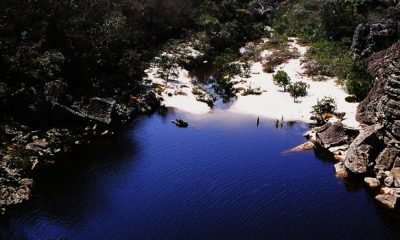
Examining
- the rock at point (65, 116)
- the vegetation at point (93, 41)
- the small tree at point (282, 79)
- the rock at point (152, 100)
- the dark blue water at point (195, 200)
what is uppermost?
the vegetation at point (93, 41)

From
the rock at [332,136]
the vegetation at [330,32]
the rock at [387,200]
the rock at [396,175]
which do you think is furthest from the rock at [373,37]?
the rock at [387,200]

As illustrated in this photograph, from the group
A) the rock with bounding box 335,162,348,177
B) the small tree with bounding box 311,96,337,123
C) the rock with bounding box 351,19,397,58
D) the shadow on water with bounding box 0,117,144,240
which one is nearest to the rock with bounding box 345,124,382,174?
the rock with bounding box 335,162,348,177

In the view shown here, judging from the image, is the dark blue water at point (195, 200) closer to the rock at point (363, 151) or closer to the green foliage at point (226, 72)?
the rock at point (363, 151)

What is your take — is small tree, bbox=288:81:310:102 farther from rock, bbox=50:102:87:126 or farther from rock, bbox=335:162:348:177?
rock, bbox=50:102:87:126

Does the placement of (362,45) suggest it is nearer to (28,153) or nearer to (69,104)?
(69,104)

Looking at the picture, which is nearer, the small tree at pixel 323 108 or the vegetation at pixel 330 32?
the small tree at pixel 323 108

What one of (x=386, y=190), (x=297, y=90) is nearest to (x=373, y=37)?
(x=297, y=90)

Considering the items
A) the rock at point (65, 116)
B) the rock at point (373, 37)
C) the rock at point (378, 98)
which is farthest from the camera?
the rock at point (373, 37)
